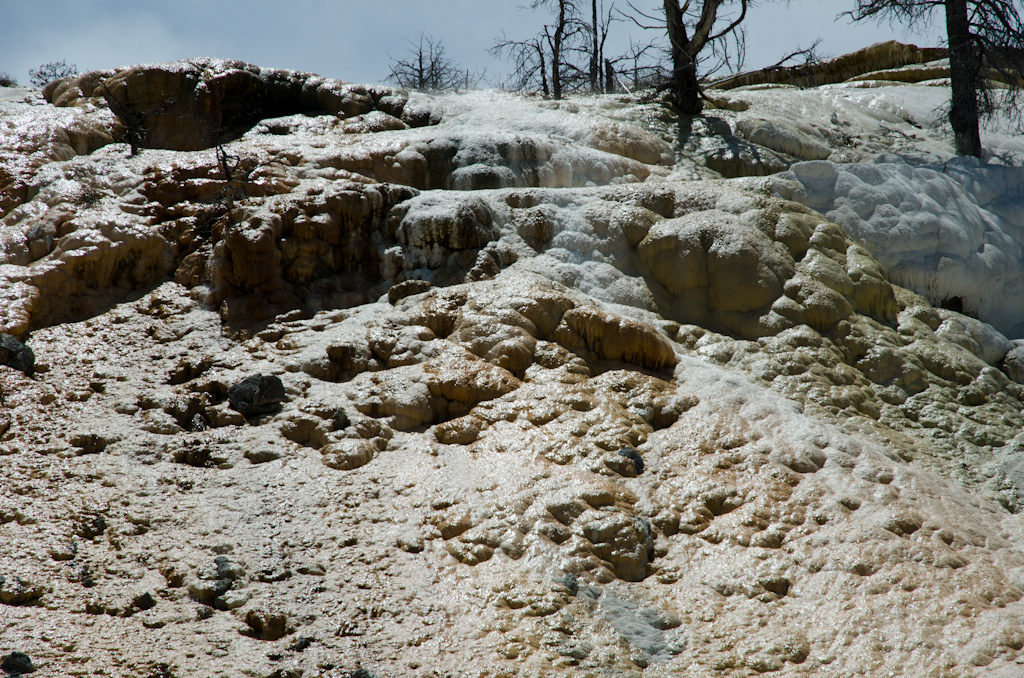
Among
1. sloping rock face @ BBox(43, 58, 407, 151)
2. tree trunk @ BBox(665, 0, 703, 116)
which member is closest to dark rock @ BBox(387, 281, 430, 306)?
sloping rock face @ BBox(43, 58, 407, 151)

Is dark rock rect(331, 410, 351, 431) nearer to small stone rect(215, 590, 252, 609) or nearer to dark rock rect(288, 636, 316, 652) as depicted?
small stone rect(215, 590, 252, 609)

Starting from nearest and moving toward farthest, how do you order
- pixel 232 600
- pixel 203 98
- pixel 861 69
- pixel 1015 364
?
1. pixel 232 600
2. pixel 1015 364
3. pixel 203 98
4. pixel 861 69

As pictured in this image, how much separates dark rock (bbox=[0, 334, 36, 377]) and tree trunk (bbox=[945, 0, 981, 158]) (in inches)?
437

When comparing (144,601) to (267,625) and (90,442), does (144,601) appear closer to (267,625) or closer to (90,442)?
(267,625)

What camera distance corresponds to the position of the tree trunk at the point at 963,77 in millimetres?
9359

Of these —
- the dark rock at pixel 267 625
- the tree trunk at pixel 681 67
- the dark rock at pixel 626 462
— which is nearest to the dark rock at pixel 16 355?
the dark rock at pixel 267 625

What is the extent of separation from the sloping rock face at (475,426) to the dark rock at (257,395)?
0.11ft

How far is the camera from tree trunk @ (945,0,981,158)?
9359mm

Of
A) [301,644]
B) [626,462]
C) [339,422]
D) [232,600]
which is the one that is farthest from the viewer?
[339,422]

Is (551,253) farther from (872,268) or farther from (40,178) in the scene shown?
(40,178)

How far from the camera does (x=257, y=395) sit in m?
4.65

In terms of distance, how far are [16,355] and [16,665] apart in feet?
8.66

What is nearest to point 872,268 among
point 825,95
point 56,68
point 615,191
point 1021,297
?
point 1021,297

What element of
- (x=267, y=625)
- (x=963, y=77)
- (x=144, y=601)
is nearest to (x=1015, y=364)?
(x=963, y=77)
